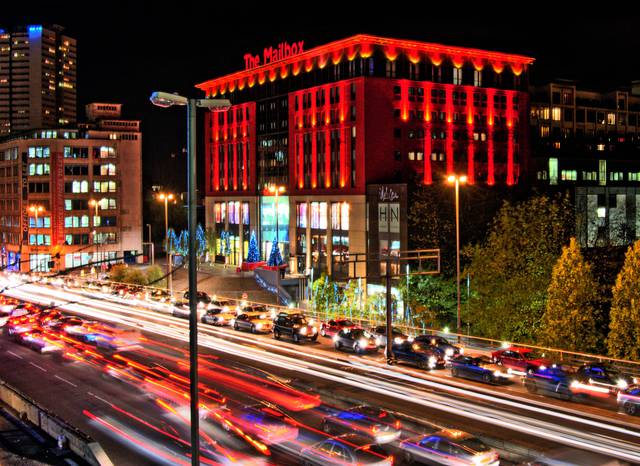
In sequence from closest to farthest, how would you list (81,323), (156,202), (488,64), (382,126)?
1. (81,323)
2. (382,126)
3. (488,64)
4. (156,202)

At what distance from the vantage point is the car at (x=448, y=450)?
19.8m

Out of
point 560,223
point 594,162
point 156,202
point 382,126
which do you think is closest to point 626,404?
point 560,223

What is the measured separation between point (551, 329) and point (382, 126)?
42222 millimetres

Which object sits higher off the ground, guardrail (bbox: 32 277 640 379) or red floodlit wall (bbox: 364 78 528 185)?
red floodlit wall (bbox: 364 78 528 185)

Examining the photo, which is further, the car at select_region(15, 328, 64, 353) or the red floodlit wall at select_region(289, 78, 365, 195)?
the red floodlit wall at select_region(289, 78, 365, 195)

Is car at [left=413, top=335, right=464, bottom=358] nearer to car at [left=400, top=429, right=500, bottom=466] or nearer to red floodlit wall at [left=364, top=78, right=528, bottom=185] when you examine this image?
car at [left=400, top=429, right=500, bottom=466]

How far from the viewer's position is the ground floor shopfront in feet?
224

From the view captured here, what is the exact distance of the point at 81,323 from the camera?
45938 millimetres

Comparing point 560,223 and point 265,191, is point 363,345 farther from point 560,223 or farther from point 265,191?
point 265,191

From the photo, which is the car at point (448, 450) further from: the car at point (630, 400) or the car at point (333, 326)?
the car at point (333, 326)

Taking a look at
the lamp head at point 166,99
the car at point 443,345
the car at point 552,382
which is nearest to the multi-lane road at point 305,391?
the car at point 552,382

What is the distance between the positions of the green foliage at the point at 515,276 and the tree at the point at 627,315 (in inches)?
247

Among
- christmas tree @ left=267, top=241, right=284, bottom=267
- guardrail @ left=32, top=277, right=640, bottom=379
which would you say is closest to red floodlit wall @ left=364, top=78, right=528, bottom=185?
christmas tree @ left=267, top=241, right=284, bottom=267

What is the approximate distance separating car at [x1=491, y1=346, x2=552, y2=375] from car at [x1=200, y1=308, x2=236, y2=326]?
20.5 meters
